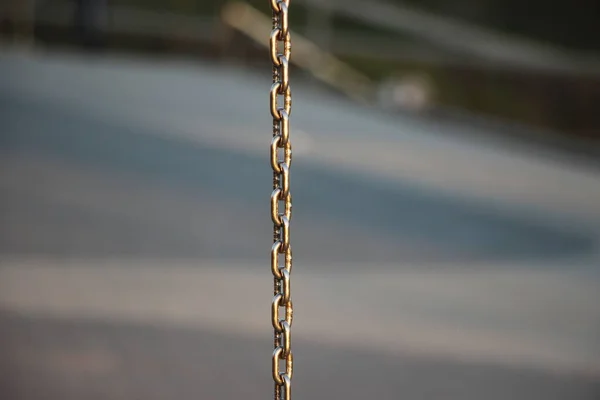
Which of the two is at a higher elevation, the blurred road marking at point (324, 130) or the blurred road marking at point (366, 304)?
the blurred road marking at point (324, 130)

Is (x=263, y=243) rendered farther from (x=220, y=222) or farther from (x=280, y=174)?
(x=280, y=174)

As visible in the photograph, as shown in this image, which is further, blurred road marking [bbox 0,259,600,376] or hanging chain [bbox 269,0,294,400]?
blurred road marking [bbox 0,259,600,376]

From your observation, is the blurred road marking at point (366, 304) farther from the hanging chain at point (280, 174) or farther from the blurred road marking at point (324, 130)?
the hanging chain at point (280, 174)

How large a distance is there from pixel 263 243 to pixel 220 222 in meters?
0.23

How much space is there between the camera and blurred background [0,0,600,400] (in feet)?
5.37

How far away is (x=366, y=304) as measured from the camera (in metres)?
1.99

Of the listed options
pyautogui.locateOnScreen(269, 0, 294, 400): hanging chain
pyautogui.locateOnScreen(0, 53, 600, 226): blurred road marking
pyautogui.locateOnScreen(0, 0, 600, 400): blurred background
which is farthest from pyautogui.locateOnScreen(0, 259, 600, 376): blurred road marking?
pyautogui.locateOnScreen(269, 0, 294, 400): hanging chain

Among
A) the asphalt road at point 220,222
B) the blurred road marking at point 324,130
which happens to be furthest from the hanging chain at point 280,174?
the blurred road marking at point 324,130

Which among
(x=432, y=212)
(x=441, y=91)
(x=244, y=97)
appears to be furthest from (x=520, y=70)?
(x=432, y=212)

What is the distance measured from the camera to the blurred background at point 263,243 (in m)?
1.64

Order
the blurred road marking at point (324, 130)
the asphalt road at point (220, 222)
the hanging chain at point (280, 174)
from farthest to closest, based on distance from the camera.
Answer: the blurred road marking at point (324, 130), the asphalt road at point (220, 222), the hanging chain at point (280, 174)

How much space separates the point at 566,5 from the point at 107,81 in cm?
503

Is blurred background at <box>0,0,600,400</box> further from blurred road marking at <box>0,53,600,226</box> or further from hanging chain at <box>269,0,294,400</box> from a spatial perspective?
hanging chain at <box>269,0,294,400</box>

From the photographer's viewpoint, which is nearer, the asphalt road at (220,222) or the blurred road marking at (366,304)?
the asphalt road at (220,222)
